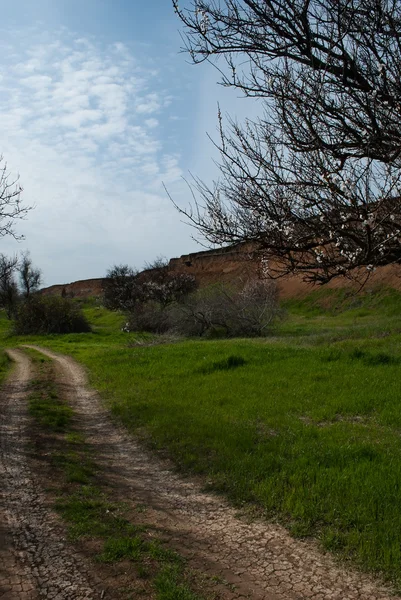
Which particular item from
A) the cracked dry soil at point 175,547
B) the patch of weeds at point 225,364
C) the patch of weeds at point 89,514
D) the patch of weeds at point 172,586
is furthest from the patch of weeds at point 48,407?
the patch of weeds at point 172,586

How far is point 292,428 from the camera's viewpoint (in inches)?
283

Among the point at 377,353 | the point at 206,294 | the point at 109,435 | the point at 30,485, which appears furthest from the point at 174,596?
the point at 206,294

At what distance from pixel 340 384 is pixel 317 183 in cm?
549

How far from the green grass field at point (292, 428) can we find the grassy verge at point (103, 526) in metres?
1.17

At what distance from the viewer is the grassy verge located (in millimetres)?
3679

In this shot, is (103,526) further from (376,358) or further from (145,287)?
(145,287)

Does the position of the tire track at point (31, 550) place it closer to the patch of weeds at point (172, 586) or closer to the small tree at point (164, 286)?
the patch of weeds at point (172, 586)

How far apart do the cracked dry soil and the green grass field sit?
0.23 m

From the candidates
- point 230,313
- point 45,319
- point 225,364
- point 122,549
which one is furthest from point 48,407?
point 45,319

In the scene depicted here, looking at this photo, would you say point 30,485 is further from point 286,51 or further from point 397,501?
point 286,51

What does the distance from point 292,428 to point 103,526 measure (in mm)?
3434

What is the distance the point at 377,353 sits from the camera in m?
12.5

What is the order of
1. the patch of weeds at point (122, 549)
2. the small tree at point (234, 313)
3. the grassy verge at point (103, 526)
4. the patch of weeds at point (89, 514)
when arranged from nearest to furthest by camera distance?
the grassy verge at point (103, 526) < the patch of weeds at point (122, 549) < the patch of weeds at point (89, 514) < the small tree at point (234, 313)

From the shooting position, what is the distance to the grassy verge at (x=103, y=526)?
368cm
